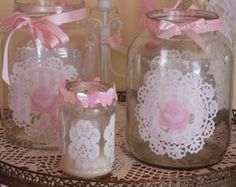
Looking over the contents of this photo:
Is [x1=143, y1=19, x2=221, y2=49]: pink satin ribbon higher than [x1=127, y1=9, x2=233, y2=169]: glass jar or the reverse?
higher

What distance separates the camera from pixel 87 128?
0.70m

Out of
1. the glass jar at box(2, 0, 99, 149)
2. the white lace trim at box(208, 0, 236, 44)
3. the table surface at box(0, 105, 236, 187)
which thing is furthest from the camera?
the white lace trim at box(208, 0, 236, 44)

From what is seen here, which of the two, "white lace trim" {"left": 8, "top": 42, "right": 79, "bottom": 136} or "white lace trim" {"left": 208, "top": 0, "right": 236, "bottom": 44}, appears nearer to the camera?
"white lace trim" {"left": 8, "top": 42, "right": 79, "bottom": 136}

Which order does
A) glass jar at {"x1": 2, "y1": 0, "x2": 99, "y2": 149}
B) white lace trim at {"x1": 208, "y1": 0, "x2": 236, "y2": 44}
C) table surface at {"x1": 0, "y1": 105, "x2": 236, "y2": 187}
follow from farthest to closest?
white lace trim at {"x1": 208, "y1": 0, "x2": 236, "y2": 44} → glass jar at {"x1": 2, "y1": 0, "x2": 99, "y2": 149} → table surface at {"x1": 0, "y1": 105, "x2": 236, "y2": 187}

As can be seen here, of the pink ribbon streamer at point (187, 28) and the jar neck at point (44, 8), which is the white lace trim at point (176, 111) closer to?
the pink ribbon streamer at point (187, 28)

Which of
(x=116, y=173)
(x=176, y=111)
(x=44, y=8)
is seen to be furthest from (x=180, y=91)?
(x=44, y=8)

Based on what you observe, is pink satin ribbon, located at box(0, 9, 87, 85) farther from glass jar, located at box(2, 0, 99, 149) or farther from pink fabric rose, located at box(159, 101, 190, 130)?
pink fabric rose, located at box(159, 101, 190, 130)

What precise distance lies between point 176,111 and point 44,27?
8.2 inches

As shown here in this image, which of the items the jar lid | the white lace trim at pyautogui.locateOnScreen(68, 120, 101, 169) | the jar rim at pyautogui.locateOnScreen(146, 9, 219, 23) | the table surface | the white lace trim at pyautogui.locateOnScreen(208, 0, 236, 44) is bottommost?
the table surface

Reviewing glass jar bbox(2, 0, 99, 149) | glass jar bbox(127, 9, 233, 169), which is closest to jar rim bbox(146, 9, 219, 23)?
glass jar bbox(127, 9, 233, 169)

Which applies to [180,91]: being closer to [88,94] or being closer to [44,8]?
[88,94]

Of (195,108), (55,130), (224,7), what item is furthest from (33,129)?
(224,7)

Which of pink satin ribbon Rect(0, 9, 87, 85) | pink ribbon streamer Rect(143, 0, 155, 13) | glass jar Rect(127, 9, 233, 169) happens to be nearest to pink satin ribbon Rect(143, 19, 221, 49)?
glass jar Rect(127, 9, 233, 169)

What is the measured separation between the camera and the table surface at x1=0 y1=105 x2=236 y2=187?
2.24 ft
